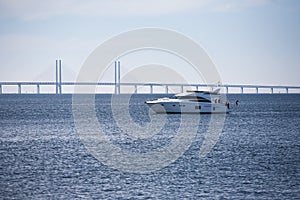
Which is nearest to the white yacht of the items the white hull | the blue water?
the white hull

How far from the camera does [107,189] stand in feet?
104

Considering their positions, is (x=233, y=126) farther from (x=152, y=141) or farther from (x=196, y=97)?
(x=152, y=141)

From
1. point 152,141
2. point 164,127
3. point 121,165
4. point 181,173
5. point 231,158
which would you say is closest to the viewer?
point 181,173

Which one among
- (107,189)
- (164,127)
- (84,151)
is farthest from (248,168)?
(164,127)

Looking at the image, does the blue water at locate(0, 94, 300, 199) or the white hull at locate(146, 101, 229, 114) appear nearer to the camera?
the blue water at locate(0, 94, 300, 199)

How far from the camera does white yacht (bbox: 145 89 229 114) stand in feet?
291

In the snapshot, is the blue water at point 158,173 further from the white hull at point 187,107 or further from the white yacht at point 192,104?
the white yacht at point 192,104

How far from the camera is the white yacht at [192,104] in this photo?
8862 centimetres

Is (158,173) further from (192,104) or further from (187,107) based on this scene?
(192,104)

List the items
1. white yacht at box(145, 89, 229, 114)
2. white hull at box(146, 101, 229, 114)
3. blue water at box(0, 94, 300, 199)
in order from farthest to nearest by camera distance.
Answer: white yacht at box(145, 89, 229, 114) < white hull at box(146, 101, 229, 114) < blue water at box(0, 94, 300, 199)

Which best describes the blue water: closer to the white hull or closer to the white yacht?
the white hull

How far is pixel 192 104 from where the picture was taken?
88.4m

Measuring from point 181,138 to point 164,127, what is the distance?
573 inches

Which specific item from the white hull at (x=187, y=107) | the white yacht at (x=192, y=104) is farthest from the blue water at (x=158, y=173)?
the white yacht at (x=192, y=104)
